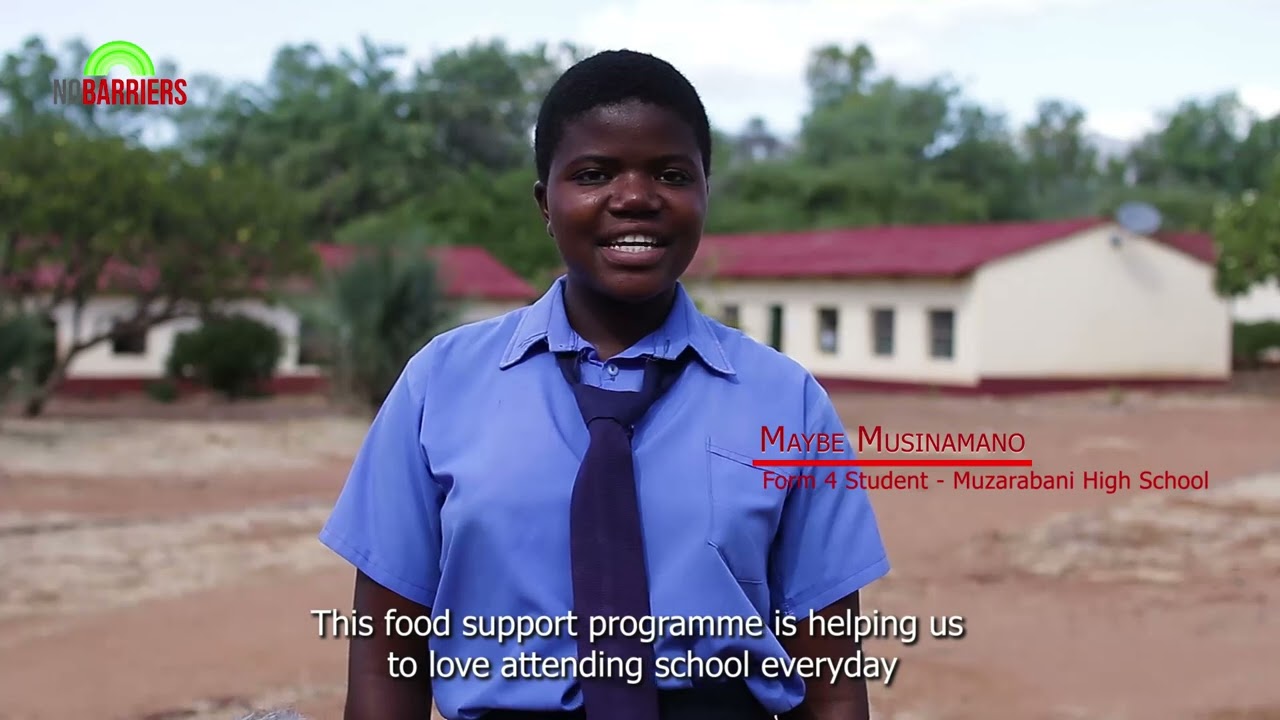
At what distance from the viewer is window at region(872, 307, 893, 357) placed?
2777 cm

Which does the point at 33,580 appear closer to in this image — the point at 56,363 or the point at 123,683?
the point at 123,683

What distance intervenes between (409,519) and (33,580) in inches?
294

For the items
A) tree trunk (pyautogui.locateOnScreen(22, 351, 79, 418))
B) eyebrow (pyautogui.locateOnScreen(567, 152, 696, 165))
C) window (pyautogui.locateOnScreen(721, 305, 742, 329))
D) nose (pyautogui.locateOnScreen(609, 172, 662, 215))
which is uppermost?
eyebrow (pyautogui.locateOnScreen(567, 152, 696, 165))

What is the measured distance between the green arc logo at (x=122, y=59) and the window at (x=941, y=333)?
2033cm

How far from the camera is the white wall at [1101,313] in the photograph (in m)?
25.7

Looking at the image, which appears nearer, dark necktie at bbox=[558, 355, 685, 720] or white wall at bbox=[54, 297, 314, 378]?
dark necktie at bbox=[558, 355, 685, 720]

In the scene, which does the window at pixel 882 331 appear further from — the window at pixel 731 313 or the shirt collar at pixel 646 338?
the shirt collar at pixel 646 338

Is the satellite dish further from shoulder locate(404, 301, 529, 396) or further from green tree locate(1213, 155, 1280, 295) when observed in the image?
shoulder locate(404, 301, 529, 396)

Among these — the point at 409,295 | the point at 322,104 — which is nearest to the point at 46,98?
the point at 322,104

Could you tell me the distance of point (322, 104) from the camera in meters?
38.3

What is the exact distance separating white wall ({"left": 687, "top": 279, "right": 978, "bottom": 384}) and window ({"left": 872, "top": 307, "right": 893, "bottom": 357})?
5.4 inches

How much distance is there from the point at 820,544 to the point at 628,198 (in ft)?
1.73

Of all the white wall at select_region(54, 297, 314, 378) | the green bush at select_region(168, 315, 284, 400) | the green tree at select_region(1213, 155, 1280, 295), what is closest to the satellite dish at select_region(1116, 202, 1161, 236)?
the green tree at select_region(1213, 155, 1280, 295)

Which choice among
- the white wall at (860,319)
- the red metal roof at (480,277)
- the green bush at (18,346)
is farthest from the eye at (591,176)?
the red metal roof at (480,277)
